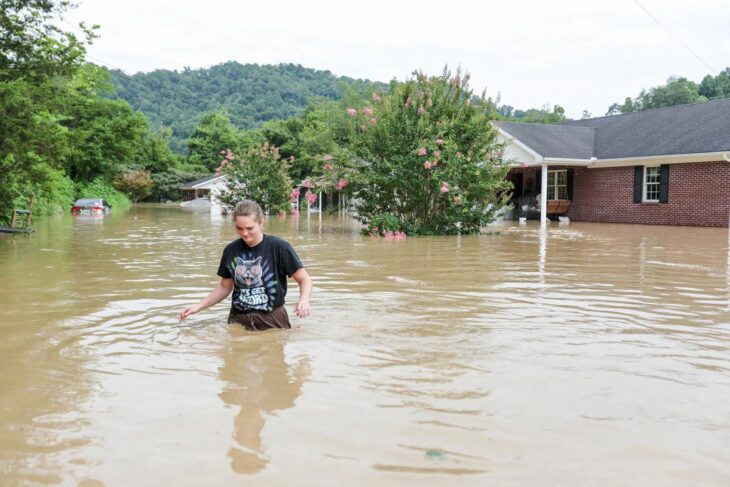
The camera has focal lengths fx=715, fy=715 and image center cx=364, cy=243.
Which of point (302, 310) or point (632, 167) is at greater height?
point (632, 167)

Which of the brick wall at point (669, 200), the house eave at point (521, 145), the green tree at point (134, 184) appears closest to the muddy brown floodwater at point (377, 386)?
the brick wall at point (669, 200)

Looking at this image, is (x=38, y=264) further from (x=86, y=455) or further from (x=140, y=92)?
(x=140, y=92)

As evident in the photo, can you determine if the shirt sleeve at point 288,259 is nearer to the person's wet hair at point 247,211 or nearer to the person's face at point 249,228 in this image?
the person's face at point 249,228

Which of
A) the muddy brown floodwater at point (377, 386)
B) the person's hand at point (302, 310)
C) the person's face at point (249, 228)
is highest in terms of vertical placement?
the person's face at point (249, 228)

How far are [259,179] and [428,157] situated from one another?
20726 millimetres

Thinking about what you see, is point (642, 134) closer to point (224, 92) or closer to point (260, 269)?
point (260, 269)

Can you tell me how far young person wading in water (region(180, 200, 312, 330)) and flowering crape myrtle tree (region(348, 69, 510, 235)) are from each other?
1286 centimetres

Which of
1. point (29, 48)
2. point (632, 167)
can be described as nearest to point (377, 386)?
point (29, 48)

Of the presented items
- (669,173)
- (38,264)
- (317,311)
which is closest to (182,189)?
(669,173)

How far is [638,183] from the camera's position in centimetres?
2761

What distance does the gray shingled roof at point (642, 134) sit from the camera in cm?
2561

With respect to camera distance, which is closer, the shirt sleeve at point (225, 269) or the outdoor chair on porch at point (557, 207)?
the shirt sleeve at point (225, 269)

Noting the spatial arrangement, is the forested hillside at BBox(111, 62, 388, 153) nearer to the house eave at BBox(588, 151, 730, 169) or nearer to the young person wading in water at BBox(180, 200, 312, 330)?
the house eave at BBox(588, 151, 730, 169)

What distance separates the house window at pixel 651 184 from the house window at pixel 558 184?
4128mm
